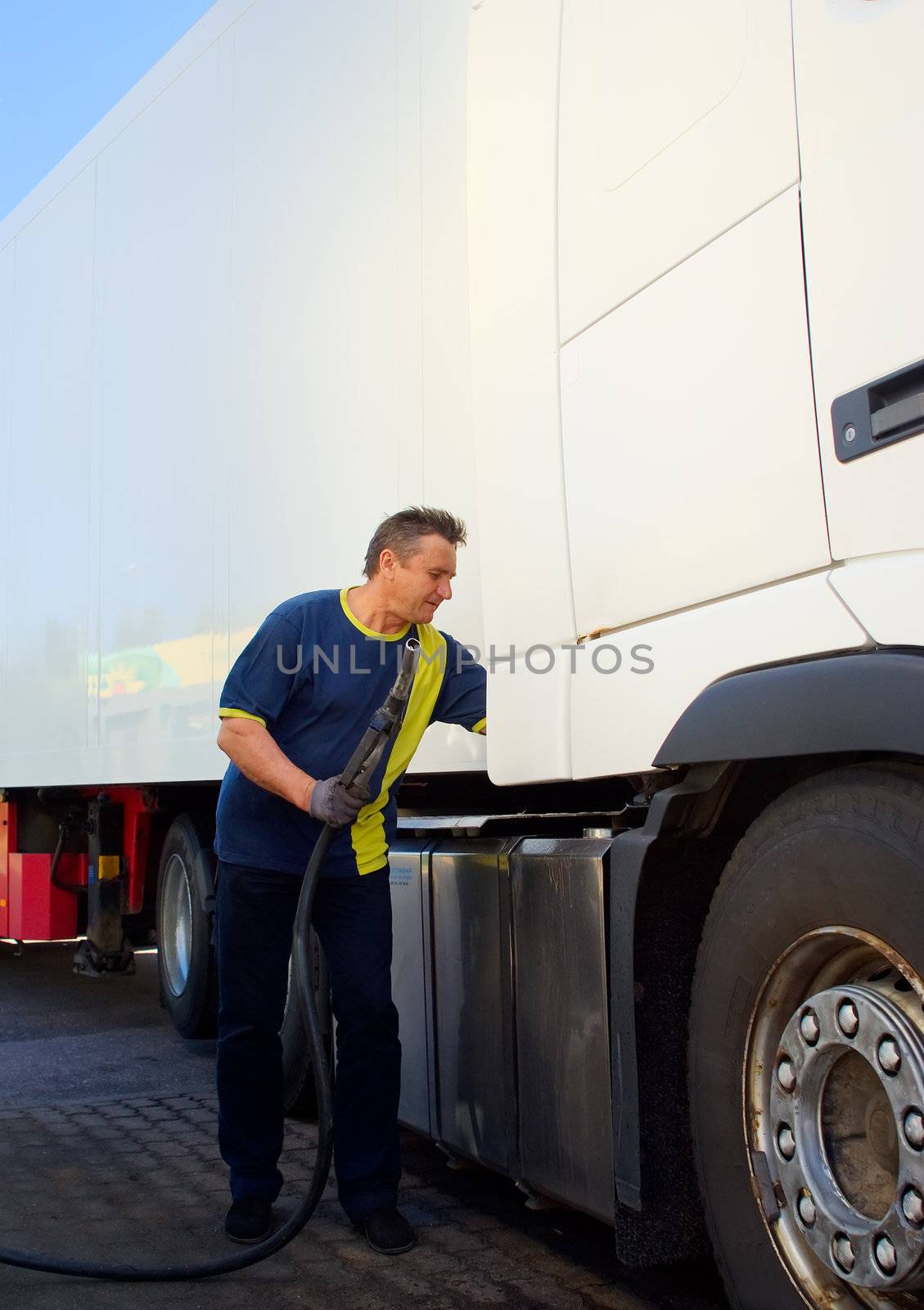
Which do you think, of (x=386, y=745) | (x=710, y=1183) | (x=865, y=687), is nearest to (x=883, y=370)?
(x=865, y=687)

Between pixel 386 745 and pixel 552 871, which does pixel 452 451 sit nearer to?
pixel 386 745

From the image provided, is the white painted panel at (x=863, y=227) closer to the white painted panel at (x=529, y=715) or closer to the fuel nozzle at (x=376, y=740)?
the white painted panel at (x=529, y=715)

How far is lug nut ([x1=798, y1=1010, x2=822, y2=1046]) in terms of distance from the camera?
6.93ft

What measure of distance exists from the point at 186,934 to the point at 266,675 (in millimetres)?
3194

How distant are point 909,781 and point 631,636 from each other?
0.71 m

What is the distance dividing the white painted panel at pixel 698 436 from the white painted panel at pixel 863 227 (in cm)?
5

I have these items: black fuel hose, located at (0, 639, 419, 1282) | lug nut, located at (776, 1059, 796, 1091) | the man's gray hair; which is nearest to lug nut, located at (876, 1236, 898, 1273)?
lug nut, located at (776, 1059, 796, 1091)

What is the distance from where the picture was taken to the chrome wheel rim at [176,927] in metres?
6.26

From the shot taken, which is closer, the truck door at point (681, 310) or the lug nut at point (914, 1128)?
the lug nut at point (914, 1128)

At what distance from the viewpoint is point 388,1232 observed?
331 cm

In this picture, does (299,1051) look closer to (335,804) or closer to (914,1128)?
(335,804)

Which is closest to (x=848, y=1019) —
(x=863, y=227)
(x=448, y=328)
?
(x=863, y=227)

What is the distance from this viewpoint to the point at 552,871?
9.52 ft

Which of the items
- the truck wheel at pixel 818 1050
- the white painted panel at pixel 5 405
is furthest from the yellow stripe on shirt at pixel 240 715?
the white painted panel at pixel 5 405
